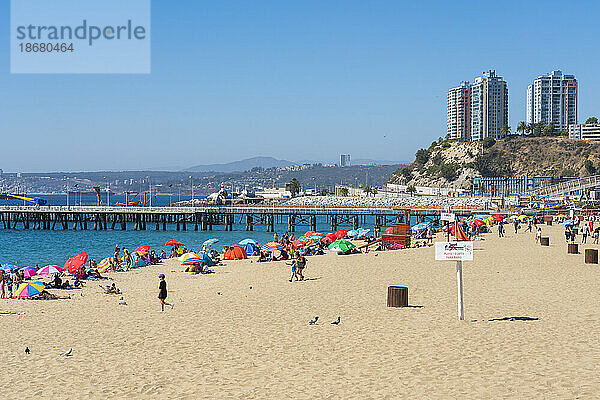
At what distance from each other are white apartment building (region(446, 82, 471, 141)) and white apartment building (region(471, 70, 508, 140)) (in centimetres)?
614

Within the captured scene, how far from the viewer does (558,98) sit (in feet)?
584

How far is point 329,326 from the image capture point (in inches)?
532

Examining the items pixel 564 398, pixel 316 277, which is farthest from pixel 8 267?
pixel 564 398

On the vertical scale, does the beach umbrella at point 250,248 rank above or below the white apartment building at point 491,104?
below

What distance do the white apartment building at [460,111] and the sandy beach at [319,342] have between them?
547 ft

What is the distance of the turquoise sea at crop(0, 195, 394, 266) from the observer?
137 feet

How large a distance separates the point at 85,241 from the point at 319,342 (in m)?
46.7

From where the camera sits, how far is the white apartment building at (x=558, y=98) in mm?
177125

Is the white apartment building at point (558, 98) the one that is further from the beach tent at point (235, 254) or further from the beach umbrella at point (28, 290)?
the beach umbrella at point (28, 290)

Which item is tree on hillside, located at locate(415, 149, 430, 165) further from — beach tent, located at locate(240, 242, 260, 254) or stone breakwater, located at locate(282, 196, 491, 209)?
beach tent, located at locate(240, 242, 260, 254)

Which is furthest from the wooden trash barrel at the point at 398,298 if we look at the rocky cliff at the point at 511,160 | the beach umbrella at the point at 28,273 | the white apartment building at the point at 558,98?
the white apartment building at the point at 558,98

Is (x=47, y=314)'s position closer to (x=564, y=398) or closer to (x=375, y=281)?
(x=375, y=281)

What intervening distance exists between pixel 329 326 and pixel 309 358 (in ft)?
8.41

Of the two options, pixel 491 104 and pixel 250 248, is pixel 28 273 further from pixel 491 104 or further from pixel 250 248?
pixel 491 104
